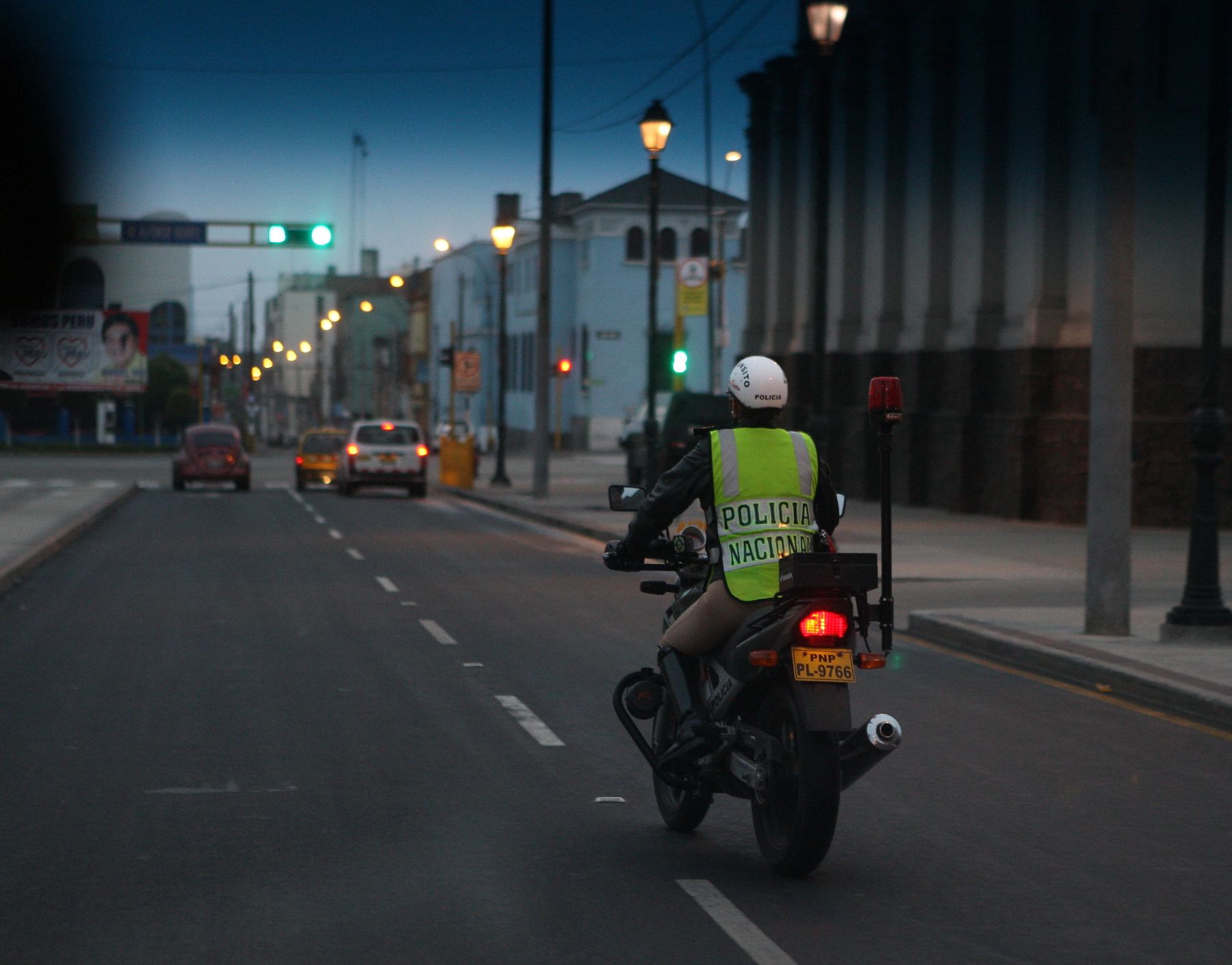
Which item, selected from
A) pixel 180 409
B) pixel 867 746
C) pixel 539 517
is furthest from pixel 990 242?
pixel 180 409

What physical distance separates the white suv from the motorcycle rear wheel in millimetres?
35484

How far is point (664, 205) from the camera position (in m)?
86.0

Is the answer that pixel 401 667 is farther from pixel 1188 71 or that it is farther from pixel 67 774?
pixel 1188 71

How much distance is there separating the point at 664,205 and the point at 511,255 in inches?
596

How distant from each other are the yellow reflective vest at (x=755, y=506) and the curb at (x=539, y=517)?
15.8 meters

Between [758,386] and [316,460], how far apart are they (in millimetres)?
42634

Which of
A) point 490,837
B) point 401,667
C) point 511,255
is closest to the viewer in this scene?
point 490,837

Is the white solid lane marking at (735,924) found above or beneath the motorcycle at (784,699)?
beneath

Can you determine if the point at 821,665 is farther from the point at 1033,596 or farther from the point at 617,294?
the point at 617,294

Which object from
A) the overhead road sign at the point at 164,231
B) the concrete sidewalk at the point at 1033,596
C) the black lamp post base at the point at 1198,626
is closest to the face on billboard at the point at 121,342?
the overhead road sign at the point at 164,231

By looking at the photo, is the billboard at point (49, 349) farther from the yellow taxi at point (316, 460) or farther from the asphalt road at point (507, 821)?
the yellow taxi at point (316, 460)

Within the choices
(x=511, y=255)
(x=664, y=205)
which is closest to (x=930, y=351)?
(x=664, y=205)

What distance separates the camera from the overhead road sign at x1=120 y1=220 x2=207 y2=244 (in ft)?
159

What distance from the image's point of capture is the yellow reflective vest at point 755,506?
7141mm
